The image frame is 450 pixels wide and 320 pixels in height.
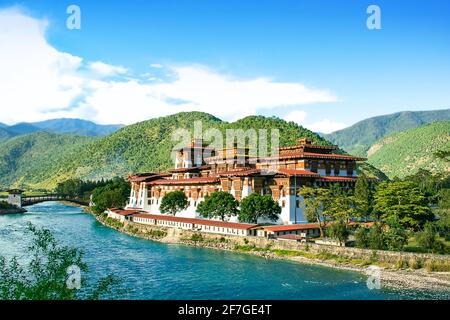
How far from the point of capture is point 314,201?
175 feet

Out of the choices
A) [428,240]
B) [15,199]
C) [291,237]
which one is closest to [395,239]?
[428,240]

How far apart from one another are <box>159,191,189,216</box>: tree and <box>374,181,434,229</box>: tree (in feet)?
99.2

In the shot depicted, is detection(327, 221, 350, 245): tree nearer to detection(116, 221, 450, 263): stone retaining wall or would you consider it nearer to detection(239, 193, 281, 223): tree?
detection(116, 221, 450, 263): stone retaining wall

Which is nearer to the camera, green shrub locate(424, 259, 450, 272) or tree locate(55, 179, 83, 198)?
green shrub locate(424, 259, 450, 272)

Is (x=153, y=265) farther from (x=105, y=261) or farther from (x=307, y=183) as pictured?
(x=307, y=183)

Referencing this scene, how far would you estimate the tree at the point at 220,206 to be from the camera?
58.9m

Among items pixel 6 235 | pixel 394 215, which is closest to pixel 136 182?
pixel 6 235

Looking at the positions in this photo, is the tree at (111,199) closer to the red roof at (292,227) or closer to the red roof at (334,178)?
the red roof at (334,178)

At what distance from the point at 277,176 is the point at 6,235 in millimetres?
35948

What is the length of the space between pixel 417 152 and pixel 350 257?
137 meters

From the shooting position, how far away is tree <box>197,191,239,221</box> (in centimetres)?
5894

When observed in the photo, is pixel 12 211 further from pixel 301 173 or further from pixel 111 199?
pixel 301 173

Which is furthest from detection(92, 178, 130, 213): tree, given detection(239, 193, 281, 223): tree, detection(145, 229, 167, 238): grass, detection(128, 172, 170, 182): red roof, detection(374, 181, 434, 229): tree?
detection(374, 181, 434, 229): tree

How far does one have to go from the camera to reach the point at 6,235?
60531 millimetres
